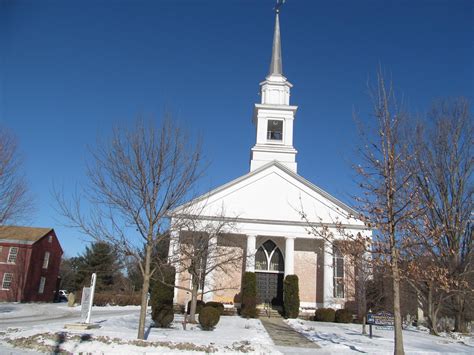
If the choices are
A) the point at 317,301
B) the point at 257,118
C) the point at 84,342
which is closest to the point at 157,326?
the point at 84,342

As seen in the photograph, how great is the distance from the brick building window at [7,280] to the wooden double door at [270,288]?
23494 millimetres

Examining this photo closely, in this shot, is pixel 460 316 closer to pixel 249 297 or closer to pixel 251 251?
pixel 249 297

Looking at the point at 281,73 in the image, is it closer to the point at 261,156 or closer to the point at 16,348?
the point at 261,156

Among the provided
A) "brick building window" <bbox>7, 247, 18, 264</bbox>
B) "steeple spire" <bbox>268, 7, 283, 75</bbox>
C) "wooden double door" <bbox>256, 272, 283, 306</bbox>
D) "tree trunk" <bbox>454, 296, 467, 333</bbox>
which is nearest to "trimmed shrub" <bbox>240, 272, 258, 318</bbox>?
"wooden double door" <bbox>256, 272, 283, 306</bbox>

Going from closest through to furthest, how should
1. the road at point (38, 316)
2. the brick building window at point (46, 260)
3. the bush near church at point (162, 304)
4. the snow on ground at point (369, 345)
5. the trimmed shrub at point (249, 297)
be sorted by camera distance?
the snow on ground at point (369, 345)
the bush near church at point (162, 304)
the road at point (38, 316)
the trimmed shrub at point (249, 297)
the brick building window at point (46, 260)

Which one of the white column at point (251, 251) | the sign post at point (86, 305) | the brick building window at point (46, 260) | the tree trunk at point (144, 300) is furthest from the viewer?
the brick building window at point (46, 260)

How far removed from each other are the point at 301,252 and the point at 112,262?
27.9 m

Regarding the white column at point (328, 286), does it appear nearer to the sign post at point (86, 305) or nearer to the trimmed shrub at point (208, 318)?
the trimmed shrub at point (208, 318)

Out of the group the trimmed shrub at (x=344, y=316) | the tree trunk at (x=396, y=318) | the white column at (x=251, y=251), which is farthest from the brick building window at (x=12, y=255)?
the tree trunk at (x=396, y=318)

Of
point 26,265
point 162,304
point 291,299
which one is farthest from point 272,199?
point 26,265

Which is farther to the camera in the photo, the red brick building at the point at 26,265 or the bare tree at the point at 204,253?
the red brick building at the point at 26,265

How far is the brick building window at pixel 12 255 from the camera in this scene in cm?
3812

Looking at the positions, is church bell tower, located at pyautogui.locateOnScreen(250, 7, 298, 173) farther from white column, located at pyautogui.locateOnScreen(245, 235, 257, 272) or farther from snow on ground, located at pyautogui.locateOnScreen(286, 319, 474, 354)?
snow on ground, located at pyautogui.locateOnScreen(286, 319, 474, 354)

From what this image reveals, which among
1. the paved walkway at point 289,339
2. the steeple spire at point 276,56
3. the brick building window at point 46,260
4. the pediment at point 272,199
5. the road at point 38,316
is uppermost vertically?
the steeple spire at point 276,56
